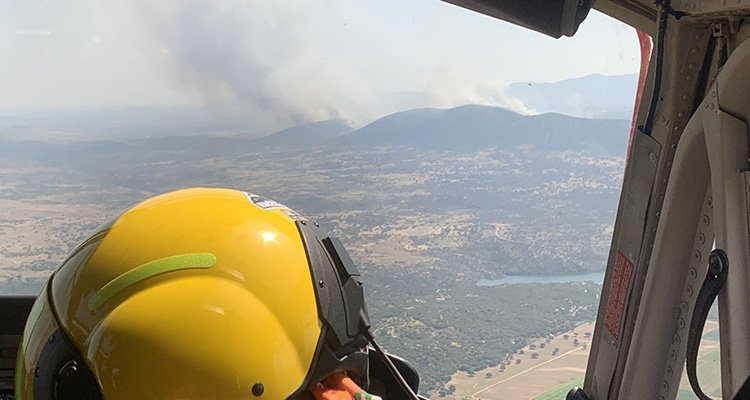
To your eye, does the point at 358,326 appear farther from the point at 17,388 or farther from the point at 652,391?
the point at 652,391

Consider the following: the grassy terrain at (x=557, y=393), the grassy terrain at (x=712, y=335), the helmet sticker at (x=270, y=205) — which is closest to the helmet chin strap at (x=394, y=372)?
the helmet sticker at (x=270, y=205)

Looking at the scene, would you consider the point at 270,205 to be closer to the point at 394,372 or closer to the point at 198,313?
the point at 198,313

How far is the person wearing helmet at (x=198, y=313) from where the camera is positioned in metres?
1.14

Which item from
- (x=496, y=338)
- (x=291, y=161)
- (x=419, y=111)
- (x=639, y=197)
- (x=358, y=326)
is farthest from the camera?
(x=291, y=161)

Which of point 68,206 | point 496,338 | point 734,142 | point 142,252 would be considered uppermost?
point 734,142

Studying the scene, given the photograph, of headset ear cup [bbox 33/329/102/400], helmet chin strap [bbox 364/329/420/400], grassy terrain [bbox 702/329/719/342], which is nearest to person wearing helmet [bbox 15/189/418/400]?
headset ear cup [bbox 33/329/102/400]

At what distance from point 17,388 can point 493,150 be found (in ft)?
7.98

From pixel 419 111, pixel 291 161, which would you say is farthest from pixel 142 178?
→ pixel 419 111

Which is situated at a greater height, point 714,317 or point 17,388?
point 714,317

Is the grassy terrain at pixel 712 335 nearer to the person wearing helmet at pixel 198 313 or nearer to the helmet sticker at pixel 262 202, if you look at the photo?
the person wearing helmet at pixel 198 313

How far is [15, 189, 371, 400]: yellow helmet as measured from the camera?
1137 millimetres

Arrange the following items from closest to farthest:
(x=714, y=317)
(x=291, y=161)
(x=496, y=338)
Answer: (x=714, y=317), (x=496, y=338), (x=291, y=161)

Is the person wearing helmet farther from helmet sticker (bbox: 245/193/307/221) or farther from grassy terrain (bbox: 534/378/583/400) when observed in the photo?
grassy terrain (bbox: 534/378/583/400)

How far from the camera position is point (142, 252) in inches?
47.2
